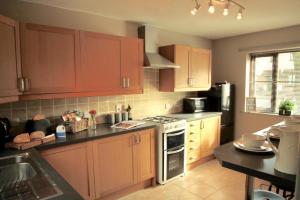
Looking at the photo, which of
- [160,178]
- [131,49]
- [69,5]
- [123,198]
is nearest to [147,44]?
[131,49]

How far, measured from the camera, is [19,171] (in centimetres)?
154

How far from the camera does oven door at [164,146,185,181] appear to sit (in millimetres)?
2991

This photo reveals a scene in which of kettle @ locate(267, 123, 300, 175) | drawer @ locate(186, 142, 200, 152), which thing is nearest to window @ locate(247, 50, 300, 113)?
drawer @ locate(186, 142, 200, 152)

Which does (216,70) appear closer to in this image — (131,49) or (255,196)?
(131,49)

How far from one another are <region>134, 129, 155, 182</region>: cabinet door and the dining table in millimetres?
1406

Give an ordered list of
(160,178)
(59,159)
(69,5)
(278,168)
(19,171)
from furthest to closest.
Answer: (160,178) → (69,5) → (59,159) → (19,171) → (278,168)

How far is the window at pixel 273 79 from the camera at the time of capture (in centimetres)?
362

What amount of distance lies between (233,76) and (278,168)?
11.2 ft

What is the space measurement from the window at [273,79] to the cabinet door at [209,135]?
34.0 inches

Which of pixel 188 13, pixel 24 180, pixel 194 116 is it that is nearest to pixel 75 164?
pixel 24 180

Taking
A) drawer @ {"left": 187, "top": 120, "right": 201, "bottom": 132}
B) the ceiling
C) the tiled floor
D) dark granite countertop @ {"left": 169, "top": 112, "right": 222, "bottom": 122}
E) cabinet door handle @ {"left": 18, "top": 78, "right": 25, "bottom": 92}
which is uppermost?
the ceiling

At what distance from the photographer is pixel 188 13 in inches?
109

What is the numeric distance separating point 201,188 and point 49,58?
2.54m

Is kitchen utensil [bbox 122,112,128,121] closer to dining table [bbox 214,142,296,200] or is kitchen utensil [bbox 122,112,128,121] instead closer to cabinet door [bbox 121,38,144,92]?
cabinet door [bbox 121,38,144,92]
